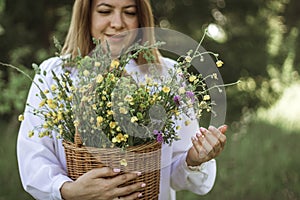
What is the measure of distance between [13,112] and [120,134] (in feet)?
13.0

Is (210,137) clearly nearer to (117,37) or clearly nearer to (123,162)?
(123,162)

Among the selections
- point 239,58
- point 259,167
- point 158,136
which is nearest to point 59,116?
point 158,136

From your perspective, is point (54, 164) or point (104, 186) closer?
point (104, 186)

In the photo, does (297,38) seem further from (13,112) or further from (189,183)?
(189,183)

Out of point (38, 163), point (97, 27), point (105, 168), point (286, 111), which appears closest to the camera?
point (105, 168)

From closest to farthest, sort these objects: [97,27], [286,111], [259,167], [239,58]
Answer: [97,27]
[259,167]
[239,58]
[286,111]

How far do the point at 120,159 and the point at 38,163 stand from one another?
41 cm

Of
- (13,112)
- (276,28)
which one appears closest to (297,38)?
(276,28)

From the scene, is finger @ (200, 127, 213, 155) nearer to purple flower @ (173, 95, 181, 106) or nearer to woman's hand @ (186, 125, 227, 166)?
woman's hand @ (186, 125, 227, 166)

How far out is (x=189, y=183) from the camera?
1.93 m

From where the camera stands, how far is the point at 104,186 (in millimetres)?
1541

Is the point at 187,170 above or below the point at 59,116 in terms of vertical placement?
below

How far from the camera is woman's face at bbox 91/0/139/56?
6.05 ft

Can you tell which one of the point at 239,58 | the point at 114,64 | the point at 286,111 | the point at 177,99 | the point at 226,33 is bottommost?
the point at 286,111
